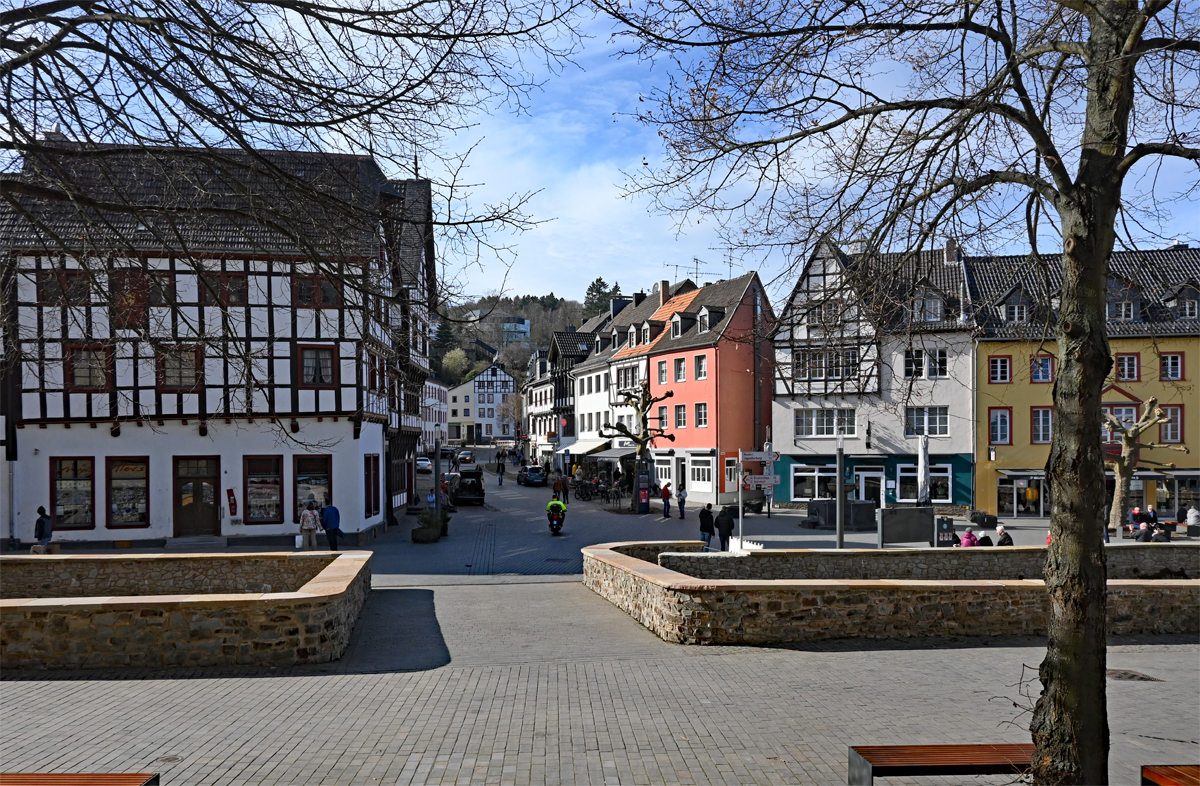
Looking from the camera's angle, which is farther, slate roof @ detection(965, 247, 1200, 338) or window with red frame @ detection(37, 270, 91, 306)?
window with red frame @ detection(37, 270, 91, 306)

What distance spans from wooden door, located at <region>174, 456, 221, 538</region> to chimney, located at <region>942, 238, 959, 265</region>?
21.8 m

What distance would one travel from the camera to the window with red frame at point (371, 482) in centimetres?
2655

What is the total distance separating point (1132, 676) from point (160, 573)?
1352cm

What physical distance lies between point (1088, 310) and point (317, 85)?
5101mm

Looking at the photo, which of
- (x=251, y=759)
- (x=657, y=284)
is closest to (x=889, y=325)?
→ (x=251, y=759)

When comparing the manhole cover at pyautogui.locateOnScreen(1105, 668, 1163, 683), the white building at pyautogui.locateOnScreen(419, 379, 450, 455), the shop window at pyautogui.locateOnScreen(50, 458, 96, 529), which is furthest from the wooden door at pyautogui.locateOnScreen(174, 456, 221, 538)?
the white building at pyautogui.locateOnScreen(419, 379, 450, 455)

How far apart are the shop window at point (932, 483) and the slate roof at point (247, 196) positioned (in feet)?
113

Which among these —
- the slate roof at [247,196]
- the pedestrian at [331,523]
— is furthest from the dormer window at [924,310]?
the pedestrian at [331,523]

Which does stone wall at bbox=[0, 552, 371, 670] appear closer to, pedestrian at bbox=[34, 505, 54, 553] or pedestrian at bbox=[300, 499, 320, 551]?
pedestrian at bbox=[300, 499, 320, 551]

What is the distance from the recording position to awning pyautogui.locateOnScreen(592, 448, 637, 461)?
4350 centimetres

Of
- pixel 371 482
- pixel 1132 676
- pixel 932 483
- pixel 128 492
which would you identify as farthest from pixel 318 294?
pixel 932 483

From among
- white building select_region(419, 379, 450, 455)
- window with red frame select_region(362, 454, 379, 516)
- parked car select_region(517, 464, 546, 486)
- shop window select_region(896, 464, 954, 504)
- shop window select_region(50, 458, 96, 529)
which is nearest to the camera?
shop window select_region(50, 458, 96, 529)

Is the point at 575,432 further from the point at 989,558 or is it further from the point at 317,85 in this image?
the point at 317,85

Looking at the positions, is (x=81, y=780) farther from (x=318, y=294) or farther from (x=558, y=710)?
(x=318, y=294)
